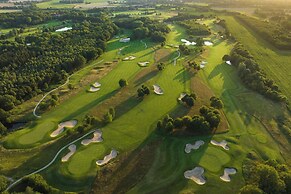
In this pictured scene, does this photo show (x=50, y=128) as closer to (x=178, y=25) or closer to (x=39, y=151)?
(x=39, y=151)

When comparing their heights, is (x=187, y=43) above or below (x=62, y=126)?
above

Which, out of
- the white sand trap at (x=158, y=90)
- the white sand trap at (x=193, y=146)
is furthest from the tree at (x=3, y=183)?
the white sand trap at (x=158, y=90)

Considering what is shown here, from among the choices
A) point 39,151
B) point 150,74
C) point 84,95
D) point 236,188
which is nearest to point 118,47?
point 150,74

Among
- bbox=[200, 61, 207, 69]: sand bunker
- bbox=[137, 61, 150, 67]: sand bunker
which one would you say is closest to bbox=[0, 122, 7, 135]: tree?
bbox=[137, 61, 150, 67]: sand bunker

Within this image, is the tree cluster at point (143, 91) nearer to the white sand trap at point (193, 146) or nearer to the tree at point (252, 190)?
the white sand trap at point (193, 146)

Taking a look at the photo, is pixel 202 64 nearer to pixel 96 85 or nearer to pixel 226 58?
pixel 226 58

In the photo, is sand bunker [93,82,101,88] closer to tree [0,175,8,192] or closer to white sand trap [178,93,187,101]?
white sand trap [178,93,187,101]

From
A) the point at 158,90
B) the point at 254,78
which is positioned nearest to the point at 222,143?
the point at 158,90
